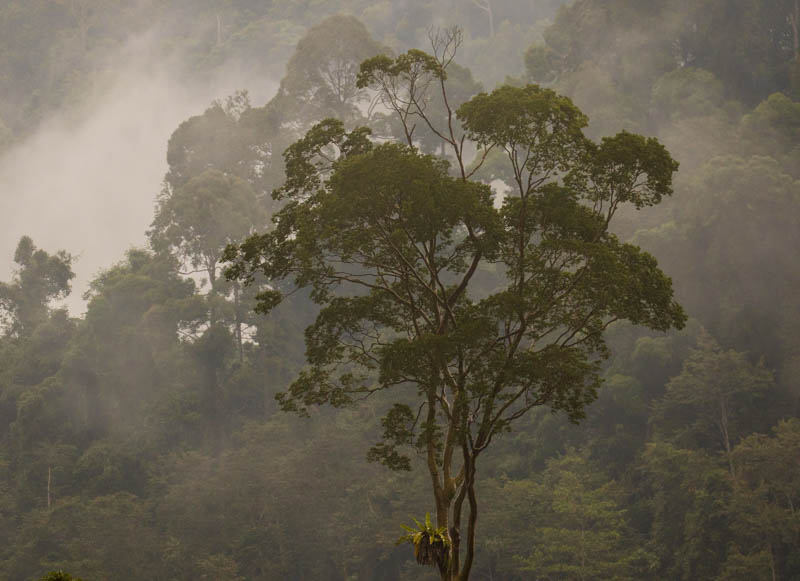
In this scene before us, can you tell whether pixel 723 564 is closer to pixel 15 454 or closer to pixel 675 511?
pixel 675 511

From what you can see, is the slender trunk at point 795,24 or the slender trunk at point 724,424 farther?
the slender trunk at point 795,24

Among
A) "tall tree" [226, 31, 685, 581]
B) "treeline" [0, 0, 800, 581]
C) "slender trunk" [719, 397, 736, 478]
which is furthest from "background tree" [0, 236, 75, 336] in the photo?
"tall tree" [226, 31, 685, 581]

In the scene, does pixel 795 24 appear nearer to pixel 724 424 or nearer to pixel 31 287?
pixel 724 424

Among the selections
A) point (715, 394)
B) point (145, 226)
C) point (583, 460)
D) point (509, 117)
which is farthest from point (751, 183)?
point (145, 226)

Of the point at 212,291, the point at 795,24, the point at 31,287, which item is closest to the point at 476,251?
the point at 212,291

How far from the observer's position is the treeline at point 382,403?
97.2ft

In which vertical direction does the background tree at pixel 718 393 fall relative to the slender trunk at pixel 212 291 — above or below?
below

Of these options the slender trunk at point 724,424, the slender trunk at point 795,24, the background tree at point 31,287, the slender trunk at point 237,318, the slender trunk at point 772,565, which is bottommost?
the slender trunk at point 772,565

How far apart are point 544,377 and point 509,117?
3730 mm

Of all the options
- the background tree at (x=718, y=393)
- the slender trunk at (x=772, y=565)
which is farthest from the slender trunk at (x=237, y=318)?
the slender trunk at (x=772, y=565)

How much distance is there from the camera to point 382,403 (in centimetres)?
3925

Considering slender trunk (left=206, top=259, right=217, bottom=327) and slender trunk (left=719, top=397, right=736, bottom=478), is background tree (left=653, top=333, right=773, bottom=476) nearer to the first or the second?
slender trunk (left=719, top=397, right=736, bottom=478)

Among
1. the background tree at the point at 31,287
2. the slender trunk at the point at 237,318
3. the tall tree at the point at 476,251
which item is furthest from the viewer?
the background tree at the point at 31,287

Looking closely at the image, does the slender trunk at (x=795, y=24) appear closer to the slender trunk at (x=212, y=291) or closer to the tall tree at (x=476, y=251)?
the slender trunk at (x=212, y=291)
